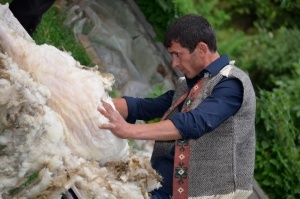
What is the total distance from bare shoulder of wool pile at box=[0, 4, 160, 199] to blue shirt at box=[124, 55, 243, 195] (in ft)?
0.98

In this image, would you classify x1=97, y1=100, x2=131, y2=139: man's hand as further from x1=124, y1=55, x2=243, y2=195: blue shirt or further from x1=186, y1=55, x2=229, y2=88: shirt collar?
x1=186, y1=55, x2=229, y2=88: shirt collar

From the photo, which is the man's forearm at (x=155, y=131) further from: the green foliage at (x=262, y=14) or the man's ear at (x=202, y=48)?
the green foliage at (x=262, y=14)

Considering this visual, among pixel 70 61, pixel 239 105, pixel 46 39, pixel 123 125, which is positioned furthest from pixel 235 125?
pixel 46 39

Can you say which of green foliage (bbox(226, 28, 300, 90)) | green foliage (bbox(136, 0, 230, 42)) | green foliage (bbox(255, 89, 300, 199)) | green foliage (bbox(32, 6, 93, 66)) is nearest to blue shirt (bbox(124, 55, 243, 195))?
green foliage (bbox(32, 6, 93, 66))

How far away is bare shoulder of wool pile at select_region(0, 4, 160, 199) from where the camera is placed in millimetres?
2514

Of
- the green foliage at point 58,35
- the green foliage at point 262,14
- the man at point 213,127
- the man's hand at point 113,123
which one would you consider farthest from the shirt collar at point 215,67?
the green foliage at point 262,14

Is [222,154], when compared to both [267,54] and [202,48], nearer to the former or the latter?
[202,48]

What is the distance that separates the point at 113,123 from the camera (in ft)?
8.96

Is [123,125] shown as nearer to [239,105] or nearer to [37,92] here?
[37,92]

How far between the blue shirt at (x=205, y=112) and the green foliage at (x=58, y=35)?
8.19 feet

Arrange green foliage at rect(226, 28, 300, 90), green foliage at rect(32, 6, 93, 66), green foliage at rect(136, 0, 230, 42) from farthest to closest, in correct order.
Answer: green foliage at rect(226, 28, 300, 90)
green foliage at rect(136, 0, 230, 42)
green foliage at rect(32, 6, 93, 66)

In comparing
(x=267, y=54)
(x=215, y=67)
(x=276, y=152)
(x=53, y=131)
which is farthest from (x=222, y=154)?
(x=267, y=54)

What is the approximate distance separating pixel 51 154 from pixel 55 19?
3.67m

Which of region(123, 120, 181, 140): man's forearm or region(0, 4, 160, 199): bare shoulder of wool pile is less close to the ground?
region(0, 4, 160, 199): bare shoulder of wool pile
